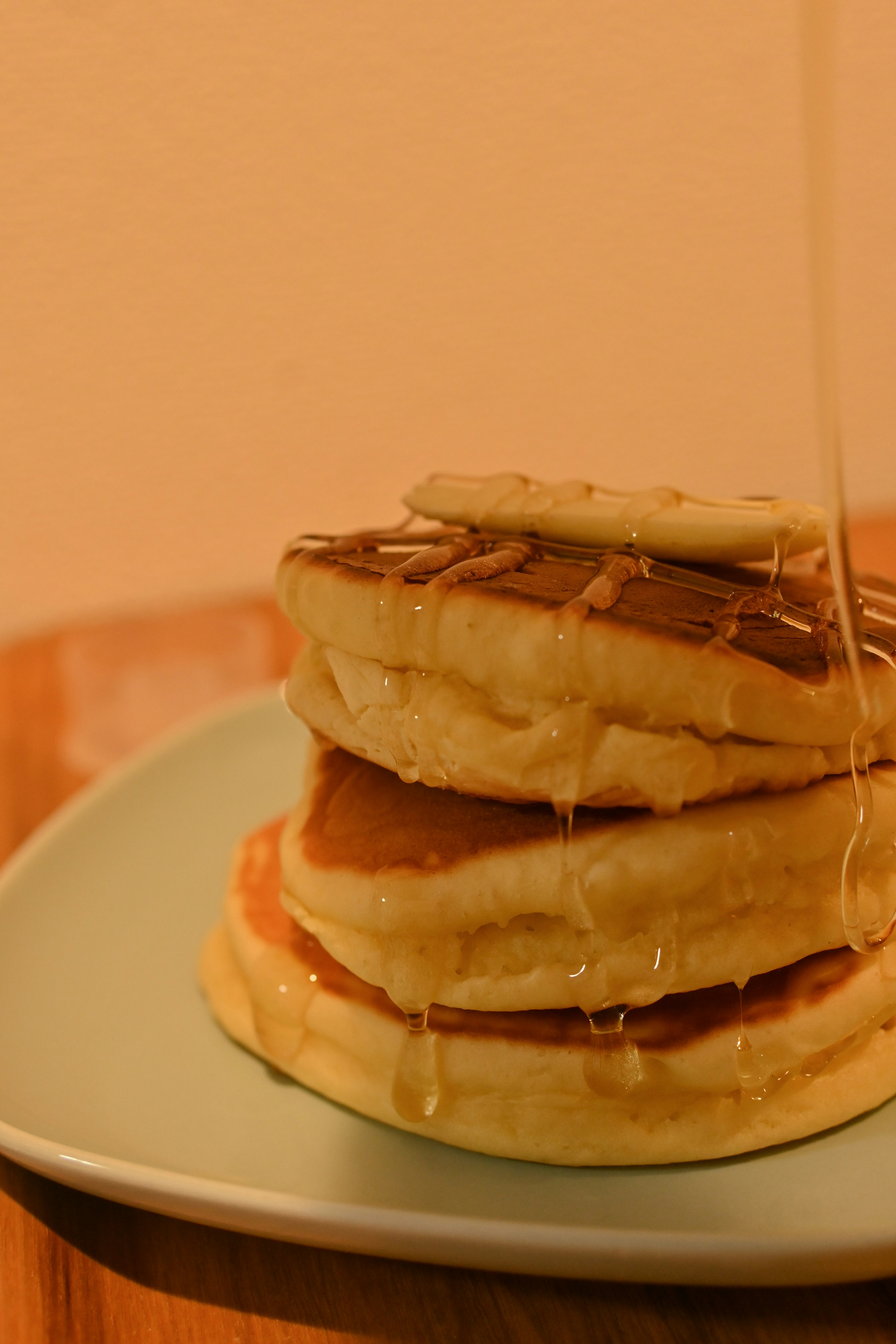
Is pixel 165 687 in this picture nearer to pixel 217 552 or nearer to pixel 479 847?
pixel 217 552

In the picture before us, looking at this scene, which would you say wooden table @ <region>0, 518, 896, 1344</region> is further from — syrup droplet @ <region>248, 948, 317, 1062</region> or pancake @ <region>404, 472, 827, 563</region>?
pancake @ <region>404, 472, 827, 563</region>

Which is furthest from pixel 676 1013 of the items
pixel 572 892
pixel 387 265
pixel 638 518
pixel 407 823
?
pixel 387 265

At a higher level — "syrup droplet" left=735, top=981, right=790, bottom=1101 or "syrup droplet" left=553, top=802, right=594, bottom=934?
"syrup droplet" left=553, top=802, right=594, bottom=934

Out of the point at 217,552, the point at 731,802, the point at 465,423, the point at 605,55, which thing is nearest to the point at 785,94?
the point at 605,55

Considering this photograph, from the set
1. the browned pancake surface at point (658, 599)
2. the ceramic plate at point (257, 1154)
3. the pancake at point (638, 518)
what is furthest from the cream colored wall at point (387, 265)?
the browned pancake surface at point (658, 599)

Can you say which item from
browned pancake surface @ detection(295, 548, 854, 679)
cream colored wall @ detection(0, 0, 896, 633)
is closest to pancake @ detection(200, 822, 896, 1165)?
browned pancake surface @ detection(295, 548, 854, 679)

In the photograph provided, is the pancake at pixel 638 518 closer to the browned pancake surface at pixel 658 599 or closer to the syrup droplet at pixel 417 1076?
the browned pancake surface at pixel 658 599
